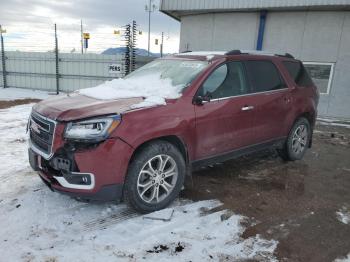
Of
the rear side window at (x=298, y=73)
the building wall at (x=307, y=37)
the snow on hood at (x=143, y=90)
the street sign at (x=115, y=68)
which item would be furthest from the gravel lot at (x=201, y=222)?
the street sign at (x=115, y=68)

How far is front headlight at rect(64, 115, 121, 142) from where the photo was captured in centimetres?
300

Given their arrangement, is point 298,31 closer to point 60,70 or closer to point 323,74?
point 323,74

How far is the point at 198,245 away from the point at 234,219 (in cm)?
70

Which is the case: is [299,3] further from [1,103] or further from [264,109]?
[1,103]

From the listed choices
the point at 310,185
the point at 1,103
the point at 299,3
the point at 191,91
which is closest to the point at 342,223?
the point at 310,185

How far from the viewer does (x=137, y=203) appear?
3402mm

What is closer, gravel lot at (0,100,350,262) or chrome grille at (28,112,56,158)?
gravel lot at (0,100,350,262)

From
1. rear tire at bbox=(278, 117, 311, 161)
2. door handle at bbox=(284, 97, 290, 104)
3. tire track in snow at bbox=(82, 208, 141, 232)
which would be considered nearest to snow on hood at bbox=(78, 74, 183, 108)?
tire track in snow at bbox=(82, 208, 141, 232)

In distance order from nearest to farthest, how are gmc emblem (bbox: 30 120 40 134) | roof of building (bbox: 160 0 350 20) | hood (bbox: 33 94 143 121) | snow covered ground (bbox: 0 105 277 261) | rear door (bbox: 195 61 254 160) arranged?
snow covered ground (bbox: 0 105 277 261), hood (bbox: 33 94 143 121), gmc emblem (bbox: 30 120 40 134), rear door (bbox: 195 61 254 160), roof of building (bbox: 160 0 350 20)

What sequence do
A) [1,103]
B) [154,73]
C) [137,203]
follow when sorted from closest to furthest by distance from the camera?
[137,203] < [154,73] < [1,103]

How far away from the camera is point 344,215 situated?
3715 mm

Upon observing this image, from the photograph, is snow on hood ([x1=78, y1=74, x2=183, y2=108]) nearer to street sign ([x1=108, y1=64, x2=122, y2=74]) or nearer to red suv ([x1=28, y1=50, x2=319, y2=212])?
red suv ([x1=28, y1=50, x2=319, y2=212])

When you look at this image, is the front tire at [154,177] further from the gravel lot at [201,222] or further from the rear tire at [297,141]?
the rear tire at [297,141]

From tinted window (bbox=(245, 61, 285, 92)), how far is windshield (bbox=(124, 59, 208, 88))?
33.1 inches
